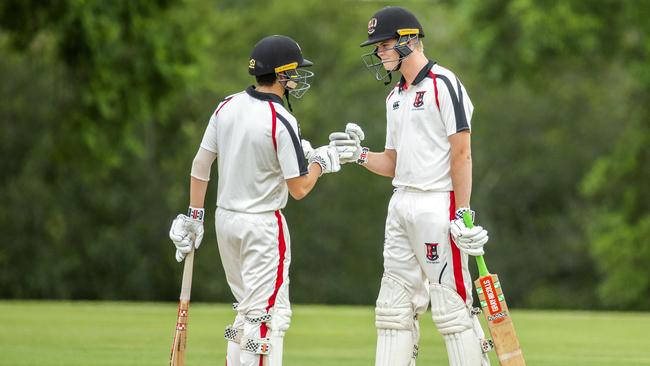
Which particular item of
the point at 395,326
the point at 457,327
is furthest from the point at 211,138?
the point at 457,327

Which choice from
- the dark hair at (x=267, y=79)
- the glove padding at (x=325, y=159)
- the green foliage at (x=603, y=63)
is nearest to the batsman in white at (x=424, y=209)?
the glove padding at (x=325, y=159)

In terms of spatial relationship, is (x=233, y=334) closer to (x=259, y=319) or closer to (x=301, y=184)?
(x=259, y=319)

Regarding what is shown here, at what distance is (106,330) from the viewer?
12.9 m

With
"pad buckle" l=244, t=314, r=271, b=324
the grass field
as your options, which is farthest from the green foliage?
"pad buckle" l=244, t=314, r=271, b=324

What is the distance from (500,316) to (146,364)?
3.70 meters

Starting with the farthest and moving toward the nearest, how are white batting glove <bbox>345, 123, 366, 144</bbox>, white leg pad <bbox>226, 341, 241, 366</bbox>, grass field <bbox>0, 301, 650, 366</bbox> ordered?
grass field <bbox>0, 301, 650, 366</bbox>, white batting glove <bbox>345, 123, 366, 144</bbox>, white leg pad <bbox>226, 341, 241, 366</bbox>

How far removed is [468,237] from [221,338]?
600cm

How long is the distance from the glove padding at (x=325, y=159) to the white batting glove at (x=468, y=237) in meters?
0.69

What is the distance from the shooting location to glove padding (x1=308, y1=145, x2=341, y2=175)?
670 cm

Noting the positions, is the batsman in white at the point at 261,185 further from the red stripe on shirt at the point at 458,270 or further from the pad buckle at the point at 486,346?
the pad buckle at the point at 486,346

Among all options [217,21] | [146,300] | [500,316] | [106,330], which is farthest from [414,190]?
[217,21]

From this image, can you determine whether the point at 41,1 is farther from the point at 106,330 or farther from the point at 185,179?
the point at 185,179

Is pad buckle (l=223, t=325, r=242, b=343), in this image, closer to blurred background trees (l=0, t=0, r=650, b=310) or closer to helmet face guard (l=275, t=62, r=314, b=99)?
helmet face guard (l=275, t=62, r=314, b=99)

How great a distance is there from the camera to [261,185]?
657 centimetres
